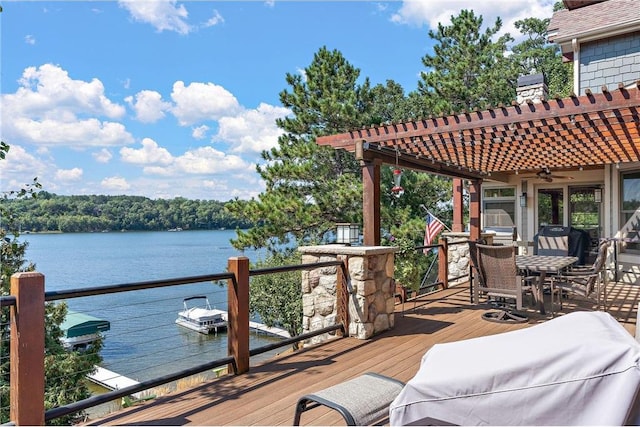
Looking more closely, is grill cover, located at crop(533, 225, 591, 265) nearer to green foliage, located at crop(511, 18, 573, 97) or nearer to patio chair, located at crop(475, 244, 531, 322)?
patio chair, located at crop(475, 244, 531, 322)

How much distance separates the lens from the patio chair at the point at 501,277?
5000 mm

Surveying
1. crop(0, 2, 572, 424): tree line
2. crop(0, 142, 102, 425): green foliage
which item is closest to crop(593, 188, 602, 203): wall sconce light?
crop(0, 2, 572, 424): tree line

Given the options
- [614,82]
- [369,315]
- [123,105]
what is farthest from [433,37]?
[123,105]

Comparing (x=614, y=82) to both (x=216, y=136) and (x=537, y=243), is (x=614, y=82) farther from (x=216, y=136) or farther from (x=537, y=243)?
(x=216, y=136)

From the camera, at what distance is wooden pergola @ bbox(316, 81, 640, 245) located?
4.04m

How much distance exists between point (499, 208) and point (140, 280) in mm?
12334

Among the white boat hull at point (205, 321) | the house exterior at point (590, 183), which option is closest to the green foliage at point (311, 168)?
the house exterior at point (590, 183)

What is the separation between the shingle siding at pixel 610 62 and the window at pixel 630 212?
190 cm

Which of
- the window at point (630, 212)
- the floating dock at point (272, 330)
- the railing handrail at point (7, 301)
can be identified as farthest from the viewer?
the floating dock at point (272, 330)

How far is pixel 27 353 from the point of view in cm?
228

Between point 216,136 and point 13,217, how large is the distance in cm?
3080

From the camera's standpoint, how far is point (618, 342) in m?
1.41

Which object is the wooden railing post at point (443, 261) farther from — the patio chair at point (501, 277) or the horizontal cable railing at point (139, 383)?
the horizontal cable railing at point (139, 383)

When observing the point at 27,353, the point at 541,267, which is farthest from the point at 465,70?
the point at 27,353
